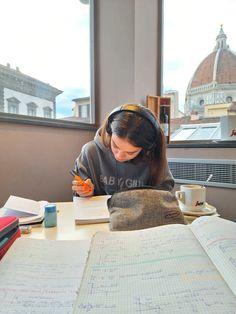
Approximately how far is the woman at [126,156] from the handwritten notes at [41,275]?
1.43ft

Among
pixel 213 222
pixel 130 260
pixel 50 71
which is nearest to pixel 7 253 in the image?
pixel 130 260

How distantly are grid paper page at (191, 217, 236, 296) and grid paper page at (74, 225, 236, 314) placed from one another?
0.5 inches

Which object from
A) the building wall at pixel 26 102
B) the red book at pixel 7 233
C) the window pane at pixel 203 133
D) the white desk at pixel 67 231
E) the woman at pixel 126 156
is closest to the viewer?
the red book at pixel 7 233

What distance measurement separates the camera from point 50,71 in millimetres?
1624

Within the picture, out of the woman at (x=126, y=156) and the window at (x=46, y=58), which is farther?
the window at (x=46, y=58)

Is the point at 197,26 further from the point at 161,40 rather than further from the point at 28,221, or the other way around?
the point at 28,221

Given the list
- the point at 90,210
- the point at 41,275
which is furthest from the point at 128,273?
the point at 90,210

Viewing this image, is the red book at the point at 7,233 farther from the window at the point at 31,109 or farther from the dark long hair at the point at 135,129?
the window at the point at 31,109

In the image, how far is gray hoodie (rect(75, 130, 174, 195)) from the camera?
3.52ft

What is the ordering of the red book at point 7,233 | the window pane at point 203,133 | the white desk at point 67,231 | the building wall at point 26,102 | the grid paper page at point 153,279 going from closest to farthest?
the grid paper page at point 153,279 → the red book at point 7,233 → the white desk at point 67,231 → the building wall at point 26,102 → the window pane at point 203,133

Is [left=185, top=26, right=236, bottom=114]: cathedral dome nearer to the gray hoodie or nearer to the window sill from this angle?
the window sill

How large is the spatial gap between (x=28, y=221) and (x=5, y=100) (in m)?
0.87

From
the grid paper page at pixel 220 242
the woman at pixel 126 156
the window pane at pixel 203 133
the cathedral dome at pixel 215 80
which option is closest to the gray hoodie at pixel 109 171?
the woman at pixel 126 156

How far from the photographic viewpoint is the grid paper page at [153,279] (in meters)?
0.31
